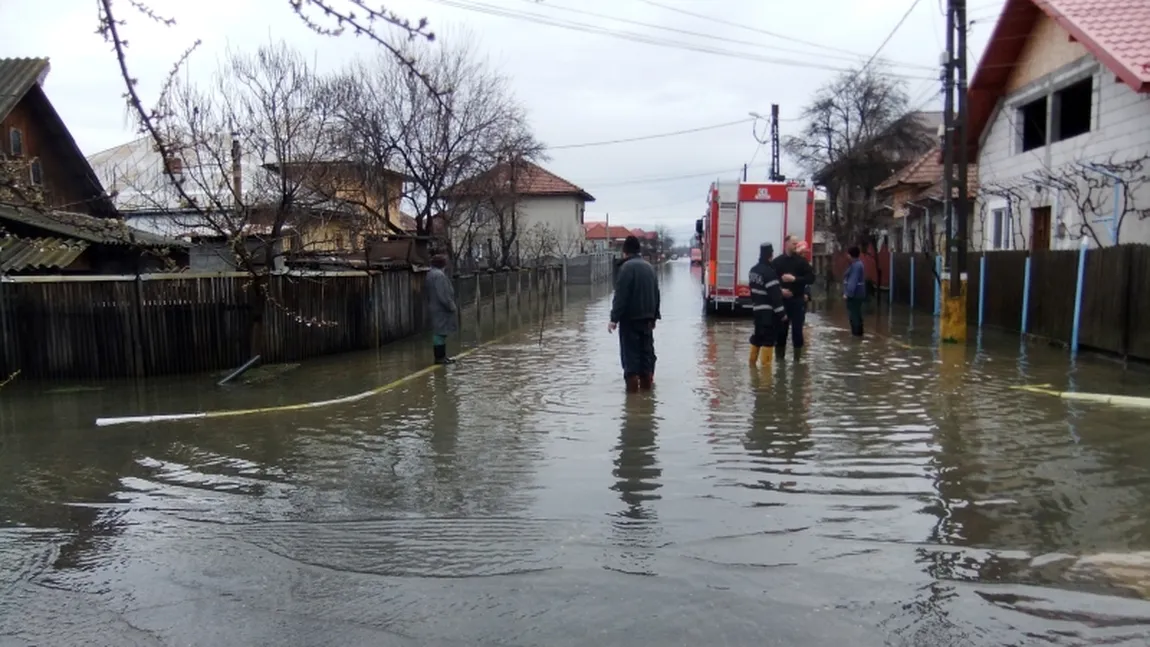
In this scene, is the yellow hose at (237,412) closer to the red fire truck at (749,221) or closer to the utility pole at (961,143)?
the utility pole at (961,143)

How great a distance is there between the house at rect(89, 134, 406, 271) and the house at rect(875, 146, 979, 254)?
15283mm

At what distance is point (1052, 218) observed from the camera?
55.7 feet

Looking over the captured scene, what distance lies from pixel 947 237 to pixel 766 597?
1166cm

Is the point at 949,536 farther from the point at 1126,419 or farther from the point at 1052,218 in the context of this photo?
the point at 1052,218

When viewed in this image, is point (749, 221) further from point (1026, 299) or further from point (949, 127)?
point (1026, 299)

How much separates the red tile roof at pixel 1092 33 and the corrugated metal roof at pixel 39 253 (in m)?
16.3

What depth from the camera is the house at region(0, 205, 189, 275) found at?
34.8 ft

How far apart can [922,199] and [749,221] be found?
28.1ft

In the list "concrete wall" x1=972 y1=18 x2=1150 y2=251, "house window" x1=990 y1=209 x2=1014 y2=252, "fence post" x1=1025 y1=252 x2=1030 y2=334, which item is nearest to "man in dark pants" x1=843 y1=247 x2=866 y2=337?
"fence post" x1=1025 y1=252 x2=1030 y2=334

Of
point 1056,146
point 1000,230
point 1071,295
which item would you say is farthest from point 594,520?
point 1000,230

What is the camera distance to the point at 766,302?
10945 mm

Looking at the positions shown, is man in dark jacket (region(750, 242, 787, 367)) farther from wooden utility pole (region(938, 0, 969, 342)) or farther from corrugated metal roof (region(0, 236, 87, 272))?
corrugated metal roof (region(0, 236, 87, 272))

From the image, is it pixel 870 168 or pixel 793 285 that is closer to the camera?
pixel 793 285

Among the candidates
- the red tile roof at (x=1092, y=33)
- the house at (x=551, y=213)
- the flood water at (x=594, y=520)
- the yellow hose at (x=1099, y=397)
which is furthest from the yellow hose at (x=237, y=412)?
the house at (x=551, y=213)
